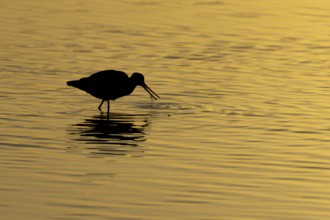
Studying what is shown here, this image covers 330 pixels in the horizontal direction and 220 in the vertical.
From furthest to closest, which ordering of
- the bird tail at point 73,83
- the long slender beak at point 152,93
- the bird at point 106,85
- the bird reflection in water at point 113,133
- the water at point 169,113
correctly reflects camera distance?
the long slender beak at point 152,93 < the bird tail at point 73,83 < the bird at point 106,85 < the bird reflection in water at point 113,133 < the water at point 169,113

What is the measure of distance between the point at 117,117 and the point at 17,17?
13097mm

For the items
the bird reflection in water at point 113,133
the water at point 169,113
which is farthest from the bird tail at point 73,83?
the bird reflection in water at point 113,133

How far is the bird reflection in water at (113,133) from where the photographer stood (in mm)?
18875

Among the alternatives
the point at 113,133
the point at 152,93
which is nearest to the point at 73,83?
the point at 152,93

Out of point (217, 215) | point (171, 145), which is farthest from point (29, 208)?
point (171, 145)

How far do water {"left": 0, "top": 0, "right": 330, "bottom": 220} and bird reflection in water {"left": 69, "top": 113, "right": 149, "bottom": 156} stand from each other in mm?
35

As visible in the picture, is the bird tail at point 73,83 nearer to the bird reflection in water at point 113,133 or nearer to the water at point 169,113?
the water at point 169,113

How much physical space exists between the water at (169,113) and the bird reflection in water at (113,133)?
35mm

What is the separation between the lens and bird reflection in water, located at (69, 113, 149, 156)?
18.9 m

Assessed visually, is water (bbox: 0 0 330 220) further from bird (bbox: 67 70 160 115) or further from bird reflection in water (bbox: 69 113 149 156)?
bird (bbox: 67 70 160 115)

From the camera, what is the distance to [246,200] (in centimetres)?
1520

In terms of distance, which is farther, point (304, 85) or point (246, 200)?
point (304, 85)

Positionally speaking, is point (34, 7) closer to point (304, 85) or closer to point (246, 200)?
point (304, 85)

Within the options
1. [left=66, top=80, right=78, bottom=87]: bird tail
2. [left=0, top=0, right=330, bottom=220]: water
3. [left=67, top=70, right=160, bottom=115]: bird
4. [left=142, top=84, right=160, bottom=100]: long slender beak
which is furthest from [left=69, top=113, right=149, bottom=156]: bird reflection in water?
[left=142, top=84, right=160, bottom=100]: long slender beak
